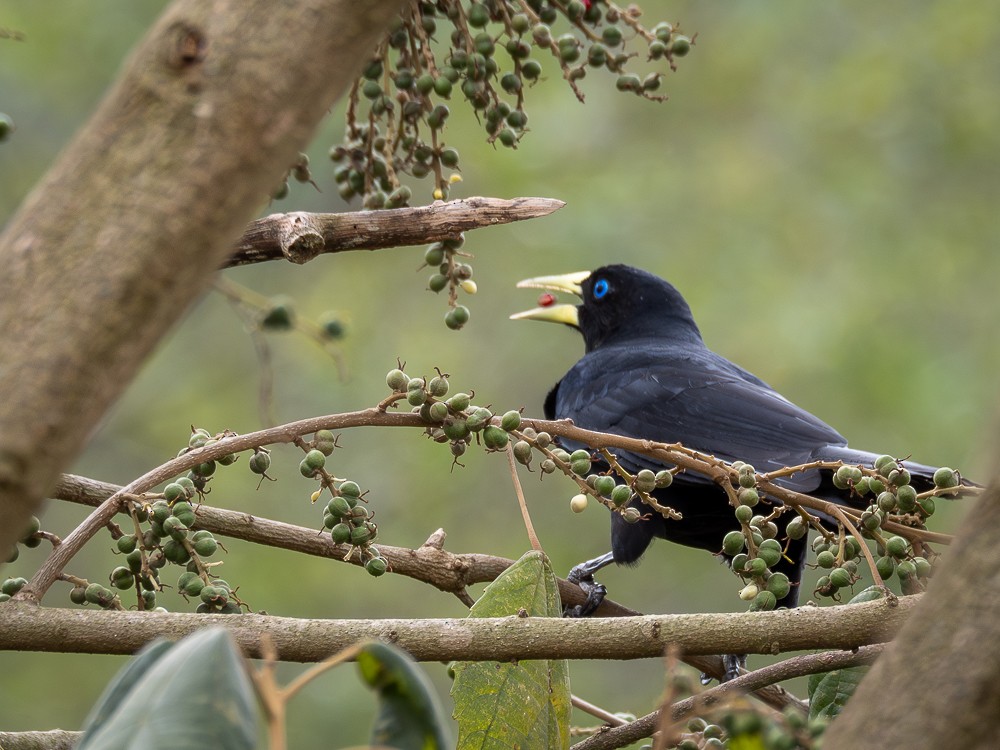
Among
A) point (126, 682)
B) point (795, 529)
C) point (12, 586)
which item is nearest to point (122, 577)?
point (12, 586)

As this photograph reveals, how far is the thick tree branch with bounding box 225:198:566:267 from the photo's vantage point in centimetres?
184

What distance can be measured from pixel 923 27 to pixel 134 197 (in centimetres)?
752

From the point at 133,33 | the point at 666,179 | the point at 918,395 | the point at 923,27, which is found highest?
the point at 923,27

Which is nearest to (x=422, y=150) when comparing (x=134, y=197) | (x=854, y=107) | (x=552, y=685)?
(x=552, y=685)

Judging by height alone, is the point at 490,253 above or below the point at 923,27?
below

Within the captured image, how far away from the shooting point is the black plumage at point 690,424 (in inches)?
128

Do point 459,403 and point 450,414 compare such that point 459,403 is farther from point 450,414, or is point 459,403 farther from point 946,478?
point 946,478

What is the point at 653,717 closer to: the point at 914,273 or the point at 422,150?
the point at 422,150

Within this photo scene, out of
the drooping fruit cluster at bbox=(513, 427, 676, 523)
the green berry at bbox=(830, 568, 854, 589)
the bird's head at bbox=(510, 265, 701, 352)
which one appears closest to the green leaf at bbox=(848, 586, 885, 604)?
the green berry at bbox=(830, 568, 854, 589)

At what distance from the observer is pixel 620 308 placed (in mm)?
4773

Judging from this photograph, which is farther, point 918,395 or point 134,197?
point 918,395

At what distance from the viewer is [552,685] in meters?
1.67

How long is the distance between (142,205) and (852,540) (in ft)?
4.26

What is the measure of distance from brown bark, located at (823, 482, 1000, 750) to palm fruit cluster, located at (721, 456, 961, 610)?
899mm
